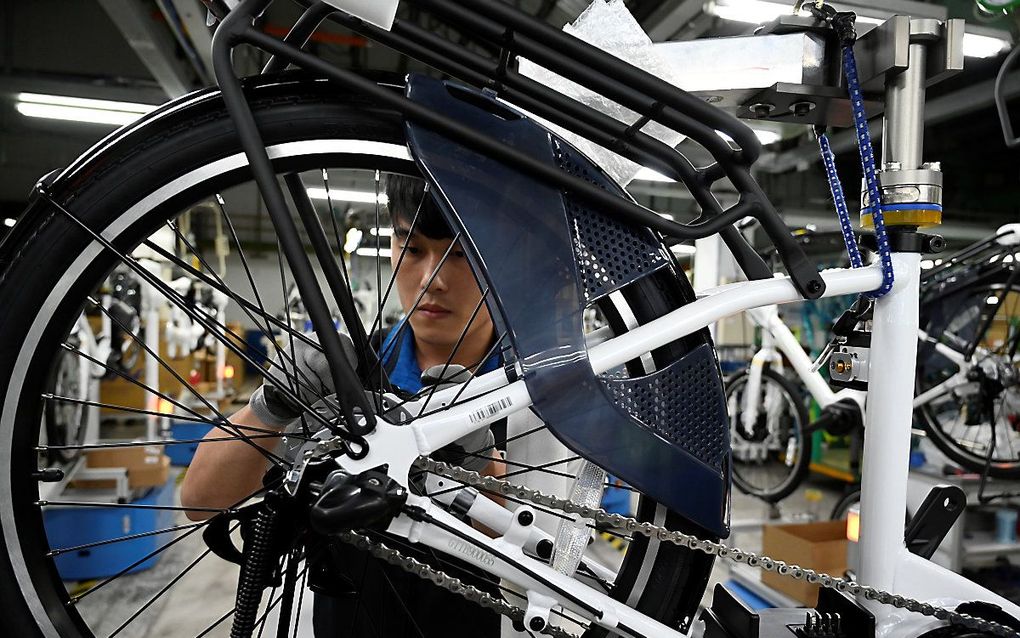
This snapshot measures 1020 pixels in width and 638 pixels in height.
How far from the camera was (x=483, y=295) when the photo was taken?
651mm

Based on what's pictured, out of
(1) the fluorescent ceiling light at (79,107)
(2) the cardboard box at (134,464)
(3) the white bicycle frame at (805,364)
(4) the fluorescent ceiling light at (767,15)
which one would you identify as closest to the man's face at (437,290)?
(3) the white bicycle frame at (805,364)

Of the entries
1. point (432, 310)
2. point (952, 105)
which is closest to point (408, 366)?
point (432, 310)

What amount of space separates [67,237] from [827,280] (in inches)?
32.4

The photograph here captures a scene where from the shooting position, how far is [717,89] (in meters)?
0.80

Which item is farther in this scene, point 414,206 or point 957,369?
point 957,369

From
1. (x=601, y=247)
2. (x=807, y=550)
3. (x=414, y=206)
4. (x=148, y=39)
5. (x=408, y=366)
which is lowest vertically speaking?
(x=807, y=550)

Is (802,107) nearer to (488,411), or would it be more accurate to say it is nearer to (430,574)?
(488,411)

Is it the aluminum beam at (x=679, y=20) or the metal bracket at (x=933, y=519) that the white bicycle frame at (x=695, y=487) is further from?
the aluminum beam at (x=679, y=20)

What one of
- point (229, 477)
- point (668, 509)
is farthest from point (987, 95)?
point (229, 477)

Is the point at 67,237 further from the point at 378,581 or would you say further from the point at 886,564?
the point at 886,564

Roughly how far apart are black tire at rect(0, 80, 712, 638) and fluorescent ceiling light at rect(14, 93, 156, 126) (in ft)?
14.3

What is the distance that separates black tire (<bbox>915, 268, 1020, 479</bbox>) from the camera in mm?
2516

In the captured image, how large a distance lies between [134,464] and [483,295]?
3243 millimetres

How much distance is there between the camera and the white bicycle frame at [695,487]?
614mm
